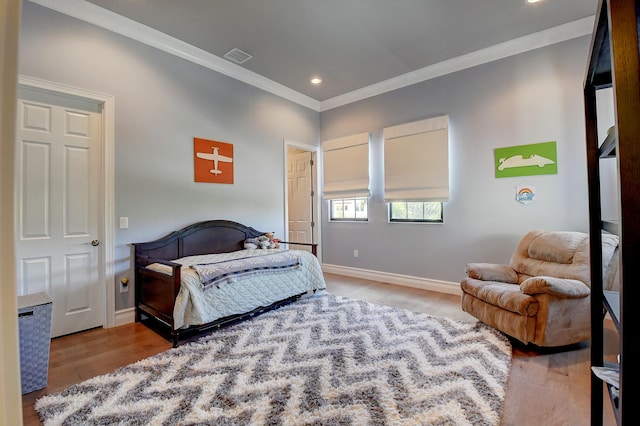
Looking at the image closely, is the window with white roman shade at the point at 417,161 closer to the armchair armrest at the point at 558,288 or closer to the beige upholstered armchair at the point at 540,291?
the beige upholstered armchair at the point at 540,291

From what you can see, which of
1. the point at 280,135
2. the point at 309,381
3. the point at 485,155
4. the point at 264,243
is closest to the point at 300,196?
the point at 280,135

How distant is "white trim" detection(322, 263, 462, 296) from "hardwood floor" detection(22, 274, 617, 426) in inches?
26.5

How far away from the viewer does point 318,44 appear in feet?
11.2

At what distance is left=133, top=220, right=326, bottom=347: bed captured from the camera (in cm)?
251

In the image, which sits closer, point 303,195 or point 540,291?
point 540,291

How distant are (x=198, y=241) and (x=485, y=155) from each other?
3608 mm

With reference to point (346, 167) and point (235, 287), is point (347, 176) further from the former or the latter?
point (235, 287)

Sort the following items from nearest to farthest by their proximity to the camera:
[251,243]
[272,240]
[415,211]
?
[251,243]
[272,240]
[415,211]

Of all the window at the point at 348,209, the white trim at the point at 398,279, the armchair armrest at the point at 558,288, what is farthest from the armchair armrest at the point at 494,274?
the window at the point at 348,209

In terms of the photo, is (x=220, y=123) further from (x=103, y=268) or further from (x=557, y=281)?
(x=557, y=281)

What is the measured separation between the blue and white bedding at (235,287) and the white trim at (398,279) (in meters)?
1.26

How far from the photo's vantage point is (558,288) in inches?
87.7

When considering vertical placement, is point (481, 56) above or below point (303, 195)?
above

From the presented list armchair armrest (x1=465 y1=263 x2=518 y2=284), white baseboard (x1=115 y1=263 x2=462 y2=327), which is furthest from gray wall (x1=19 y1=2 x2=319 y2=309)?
armchair armrest (x1=465 y1=263 x2=518 y2=284)
